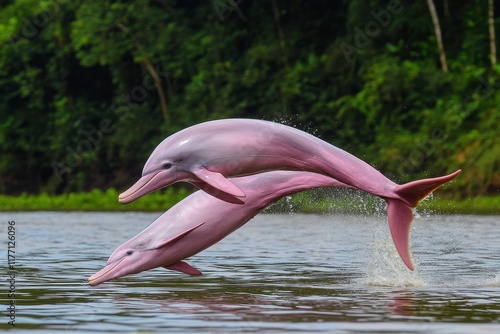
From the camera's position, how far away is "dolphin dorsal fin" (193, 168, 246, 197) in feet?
46.1

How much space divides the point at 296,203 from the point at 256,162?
25.1 meters

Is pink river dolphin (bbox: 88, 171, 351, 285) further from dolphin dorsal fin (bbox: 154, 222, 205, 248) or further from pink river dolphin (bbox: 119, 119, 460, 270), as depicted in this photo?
pink river dolphin (bbox: 119, 119, 460, 270)

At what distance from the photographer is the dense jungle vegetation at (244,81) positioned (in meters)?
40.4

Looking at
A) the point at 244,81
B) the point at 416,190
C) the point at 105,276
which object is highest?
the point at 244,81

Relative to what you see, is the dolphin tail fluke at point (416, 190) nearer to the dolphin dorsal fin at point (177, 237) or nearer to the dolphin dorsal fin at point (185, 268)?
the dolphin dorsal fin at point (177, 237)

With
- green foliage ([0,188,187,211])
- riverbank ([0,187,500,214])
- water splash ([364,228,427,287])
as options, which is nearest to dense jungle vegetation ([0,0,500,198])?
riverbank ([0,187,500,214])

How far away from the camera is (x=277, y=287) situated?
54.2 feet

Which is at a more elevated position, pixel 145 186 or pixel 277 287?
pixel 145 186

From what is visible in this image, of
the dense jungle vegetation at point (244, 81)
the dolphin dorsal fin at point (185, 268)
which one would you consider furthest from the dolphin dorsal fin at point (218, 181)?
the dense jungle vegetation at point (244, 81)

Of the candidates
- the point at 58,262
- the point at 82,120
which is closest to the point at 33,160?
the point at 82,120

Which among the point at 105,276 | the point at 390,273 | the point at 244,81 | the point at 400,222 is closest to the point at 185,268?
the point at 105,276

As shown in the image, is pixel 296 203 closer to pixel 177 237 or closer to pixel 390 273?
pixel 390 273

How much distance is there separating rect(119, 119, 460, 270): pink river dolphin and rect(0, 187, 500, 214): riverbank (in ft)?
56.0

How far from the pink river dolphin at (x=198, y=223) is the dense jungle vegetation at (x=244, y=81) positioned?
21208 mm
